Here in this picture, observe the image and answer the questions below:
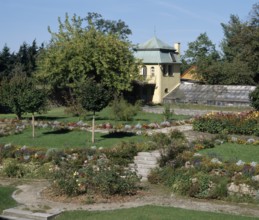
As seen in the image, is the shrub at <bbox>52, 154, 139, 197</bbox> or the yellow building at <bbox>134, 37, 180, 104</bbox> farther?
the yellow building at <bbox>134, 37, 180, 104</bbox>

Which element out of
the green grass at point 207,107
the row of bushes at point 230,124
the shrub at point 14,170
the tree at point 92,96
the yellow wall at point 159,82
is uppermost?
the yellow wall at point 159,82

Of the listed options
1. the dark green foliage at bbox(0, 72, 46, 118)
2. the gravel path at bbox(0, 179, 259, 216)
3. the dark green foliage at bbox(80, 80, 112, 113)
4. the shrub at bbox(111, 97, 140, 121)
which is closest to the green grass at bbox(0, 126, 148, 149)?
the dark green foliage at bbox(0, 72, 46, 118)

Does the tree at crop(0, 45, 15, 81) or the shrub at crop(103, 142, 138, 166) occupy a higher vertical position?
the tree at crop(0, 45, 15, 81)

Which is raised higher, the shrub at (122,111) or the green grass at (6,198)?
the shrub at (122,111)

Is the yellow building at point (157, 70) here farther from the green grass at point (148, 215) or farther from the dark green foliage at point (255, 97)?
the green grass at point (148, 215)

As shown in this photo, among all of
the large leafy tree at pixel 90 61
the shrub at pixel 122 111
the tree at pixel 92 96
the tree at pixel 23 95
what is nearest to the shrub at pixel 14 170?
the tree at pixel 92 96

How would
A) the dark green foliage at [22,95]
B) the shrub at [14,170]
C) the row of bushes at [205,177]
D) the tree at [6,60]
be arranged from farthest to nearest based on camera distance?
the tree at [6,60] → the dark green foliage at [22,95] → the shrub at [14,170] → the row of bushes at [205,177]

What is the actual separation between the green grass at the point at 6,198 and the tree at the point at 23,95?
8847 millimetres

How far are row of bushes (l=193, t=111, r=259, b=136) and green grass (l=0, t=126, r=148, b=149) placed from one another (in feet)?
11.0

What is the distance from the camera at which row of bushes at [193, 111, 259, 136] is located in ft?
78.7

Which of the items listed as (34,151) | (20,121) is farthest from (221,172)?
(20,121)

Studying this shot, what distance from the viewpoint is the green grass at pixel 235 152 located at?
1804 cm

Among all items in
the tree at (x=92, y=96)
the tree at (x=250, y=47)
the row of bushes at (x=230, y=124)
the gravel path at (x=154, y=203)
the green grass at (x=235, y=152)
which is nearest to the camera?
the gravel path at (x=154, y=203)

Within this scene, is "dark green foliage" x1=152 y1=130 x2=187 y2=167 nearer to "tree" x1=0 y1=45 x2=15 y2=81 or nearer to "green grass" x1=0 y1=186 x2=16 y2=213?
"green grass" x1=0 y1=186 x2=16 y2=213
